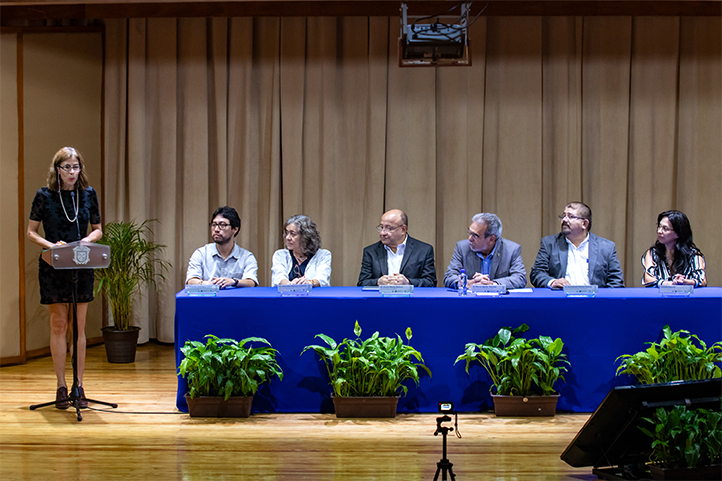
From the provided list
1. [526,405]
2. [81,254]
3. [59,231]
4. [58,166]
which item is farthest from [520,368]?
[58,166]

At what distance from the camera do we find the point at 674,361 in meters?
4.03

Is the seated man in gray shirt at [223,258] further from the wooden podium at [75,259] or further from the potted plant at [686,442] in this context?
the potted plant at [686,442]

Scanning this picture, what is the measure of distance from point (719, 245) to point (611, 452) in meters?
4.08

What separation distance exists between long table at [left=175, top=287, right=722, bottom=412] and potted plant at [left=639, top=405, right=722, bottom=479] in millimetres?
1217

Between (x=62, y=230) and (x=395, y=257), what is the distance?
2201mm

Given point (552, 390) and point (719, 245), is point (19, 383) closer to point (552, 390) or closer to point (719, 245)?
point (552, 390)

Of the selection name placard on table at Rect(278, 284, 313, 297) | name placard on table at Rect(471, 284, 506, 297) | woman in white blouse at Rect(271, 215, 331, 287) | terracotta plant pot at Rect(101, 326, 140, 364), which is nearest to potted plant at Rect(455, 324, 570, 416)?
name placard on table at Rect(471, 284, 506, 297)

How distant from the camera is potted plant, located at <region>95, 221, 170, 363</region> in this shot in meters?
5.83

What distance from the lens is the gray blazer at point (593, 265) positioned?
4.84 meters

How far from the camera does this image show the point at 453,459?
3.38 metres

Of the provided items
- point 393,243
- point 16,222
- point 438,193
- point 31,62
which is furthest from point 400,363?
point 31,62

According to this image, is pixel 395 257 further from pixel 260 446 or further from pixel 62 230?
pixel 62 230

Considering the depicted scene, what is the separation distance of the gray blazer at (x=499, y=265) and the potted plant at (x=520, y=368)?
1.95 feet

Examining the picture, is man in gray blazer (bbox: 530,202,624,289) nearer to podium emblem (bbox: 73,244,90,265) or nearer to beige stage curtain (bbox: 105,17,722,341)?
beige stage curtain (bbox: 105,17,722,341)
